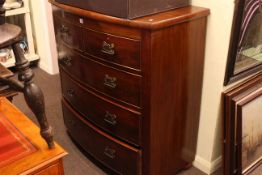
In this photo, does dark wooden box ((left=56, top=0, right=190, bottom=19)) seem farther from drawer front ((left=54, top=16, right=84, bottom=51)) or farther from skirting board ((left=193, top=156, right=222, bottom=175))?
skirting board ((left=193, top=156, right=222, bottom=175))

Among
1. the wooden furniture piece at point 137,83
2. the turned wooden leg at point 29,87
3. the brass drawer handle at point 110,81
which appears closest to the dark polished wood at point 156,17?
the wooden furniture piece at point 137,83

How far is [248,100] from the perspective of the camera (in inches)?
62.2

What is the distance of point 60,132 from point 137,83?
40.2 inches

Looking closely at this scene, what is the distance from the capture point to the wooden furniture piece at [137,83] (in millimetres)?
1276

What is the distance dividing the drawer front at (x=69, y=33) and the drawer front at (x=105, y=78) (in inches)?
2.0

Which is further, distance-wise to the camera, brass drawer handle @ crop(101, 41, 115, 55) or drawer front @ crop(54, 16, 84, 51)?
drawer front @ crop(54, 16, 84, 51)

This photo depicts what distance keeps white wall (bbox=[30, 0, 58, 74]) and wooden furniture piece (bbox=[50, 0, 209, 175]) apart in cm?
112

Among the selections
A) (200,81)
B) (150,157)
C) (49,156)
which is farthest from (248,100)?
(49,156)

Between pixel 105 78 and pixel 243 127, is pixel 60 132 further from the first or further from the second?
pixel 243 127

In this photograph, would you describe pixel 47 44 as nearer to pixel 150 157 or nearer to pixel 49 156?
pixel 150 157

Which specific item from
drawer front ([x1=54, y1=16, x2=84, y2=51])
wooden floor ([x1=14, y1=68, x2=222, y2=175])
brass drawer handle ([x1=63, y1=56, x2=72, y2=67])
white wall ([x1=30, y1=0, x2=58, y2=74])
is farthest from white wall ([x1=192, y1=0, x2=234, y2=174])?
white wall ([x1=30, y1=0, x2=58, y2=74])

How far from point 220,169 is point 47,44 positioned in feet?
6.48

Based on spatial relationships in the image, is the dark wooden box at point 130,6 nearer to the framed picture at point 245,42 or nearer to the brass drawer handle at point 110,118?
the framed picture at point 245,42

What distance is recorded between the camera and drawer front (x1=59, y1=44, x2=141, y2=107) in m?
1.36
